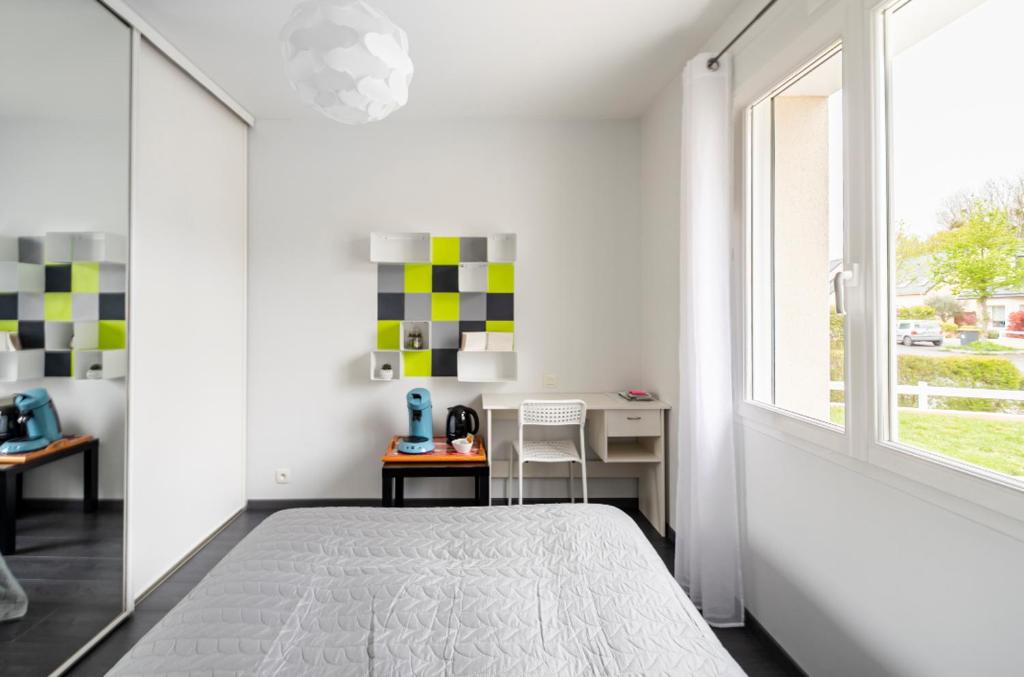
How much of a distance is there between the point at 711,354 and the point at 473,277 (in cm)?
180

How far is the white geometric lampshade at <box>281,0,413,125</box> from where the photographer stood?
1.31 metres

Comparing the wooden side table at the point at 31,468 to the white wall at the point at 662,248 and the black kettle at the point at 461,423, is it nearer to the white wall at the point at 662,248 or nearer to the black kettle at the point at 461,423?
the black kettle at the point at 461,423

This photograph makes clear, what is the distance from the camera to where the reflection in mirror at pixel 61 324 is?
1.63 meters

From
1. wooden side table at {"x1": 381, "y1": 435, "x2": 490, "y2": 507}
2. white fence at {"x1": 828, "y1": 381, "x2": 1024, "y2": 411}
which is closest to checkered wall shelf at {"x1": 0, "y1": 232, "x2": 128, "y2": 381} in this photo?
wooden side table at {"x1": 381, "y1": 435, "x2": 490, "y2": 507}

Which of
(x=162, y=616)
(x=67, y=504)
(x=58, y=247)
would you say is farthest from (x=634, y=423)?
(x=58, y=247)

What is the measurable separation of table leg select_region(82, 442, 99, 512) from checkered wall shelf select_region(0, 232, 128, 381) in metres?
0.32

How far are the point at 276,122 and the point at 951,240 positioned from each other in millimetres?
3798

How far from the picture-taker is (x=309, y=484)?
3.48 m

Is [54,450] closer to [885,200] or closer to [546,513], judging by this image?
[546,513]

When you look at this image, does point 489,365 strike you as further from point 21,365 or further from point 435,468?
point 21,365

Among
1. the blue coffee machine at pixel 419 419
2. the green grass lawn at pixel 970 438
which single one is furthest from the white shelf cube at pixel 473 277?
the green grass lawn at pixel 970 438

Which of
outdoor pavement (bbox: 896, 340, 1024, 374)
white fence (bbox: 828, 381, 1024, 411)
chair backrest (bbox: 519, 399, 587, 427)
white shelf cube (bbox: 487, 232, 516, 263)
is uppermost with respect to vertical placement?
white shelf cube (bbox: 487, 232, 516, 263)

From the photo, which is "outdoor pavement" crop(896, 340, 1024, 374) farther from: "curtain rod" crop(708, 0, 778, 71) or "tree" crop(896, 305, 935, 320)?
"curtain rod" crop(708, 0, 778, 71)

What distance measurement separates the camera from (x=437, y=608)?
1.32 m
